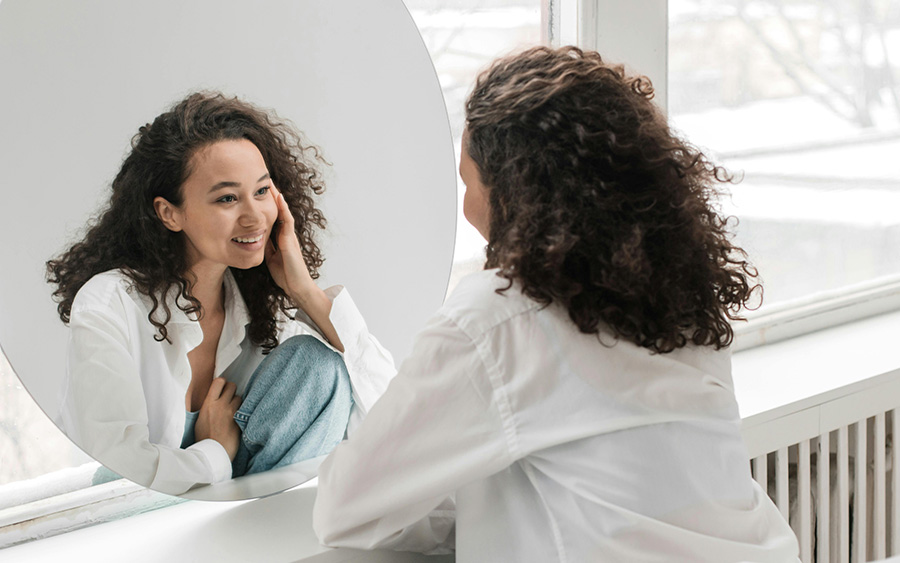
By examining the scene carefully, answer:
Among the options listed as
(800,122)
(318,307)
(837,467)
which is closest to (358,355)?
(318,307)

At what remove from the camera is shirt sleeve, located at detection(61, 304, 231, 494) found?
0.89 m

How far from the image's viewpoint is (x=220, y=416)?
3.22 feet

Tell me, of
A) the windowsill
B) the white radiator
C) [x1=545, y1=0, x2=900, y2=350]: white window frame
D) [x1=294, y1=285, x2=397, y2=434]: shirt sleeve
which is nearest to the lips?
[x1=294, y1=285, x2=397, y2=434]: shirt sleeve

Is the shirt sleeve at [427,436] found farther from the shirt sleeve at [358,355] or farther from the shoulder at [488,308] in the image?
the shirt sleeve at [358,355]

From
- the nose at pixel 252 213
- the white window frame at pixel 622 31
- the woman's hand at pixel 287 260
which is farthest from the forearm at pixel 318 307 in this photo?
Result: the white window frame at pixel 622 31

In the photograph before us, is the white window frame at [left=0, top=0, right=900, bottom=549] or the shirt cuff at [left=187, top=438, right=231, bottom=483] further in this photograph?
the white window frame at [left=0, top=0, right=900, bottom=549]

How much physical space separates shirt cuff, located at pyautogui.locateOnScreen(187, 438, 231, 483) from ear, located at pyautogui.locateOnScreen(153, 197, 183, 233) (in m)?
0.24

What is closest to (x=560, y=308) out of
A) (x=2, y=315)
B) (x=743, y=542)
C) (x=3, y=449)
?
(x=743, y=542)

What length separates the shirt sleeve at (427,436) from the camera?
831 mm

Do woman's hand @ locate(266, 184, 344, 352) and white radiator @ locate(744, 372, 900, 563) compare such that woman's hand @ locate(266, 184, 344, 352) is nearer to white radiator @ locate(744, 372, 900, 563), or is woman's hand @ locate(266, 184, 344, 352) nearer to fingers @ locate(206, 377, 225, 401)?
fingers @ locate(206, 377, 225, 401)

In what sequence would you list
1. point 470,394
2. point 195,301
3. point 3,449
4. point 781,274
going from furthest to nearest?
point 781,274, point 3,449, point 195,301, point 470,394

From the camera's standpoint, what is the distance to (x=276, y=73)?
39.1 inches

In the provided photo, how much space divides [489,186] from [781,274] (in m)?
1.24

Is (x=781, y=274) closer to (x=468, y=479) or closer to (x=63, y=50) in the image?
(x=468, y=479)
